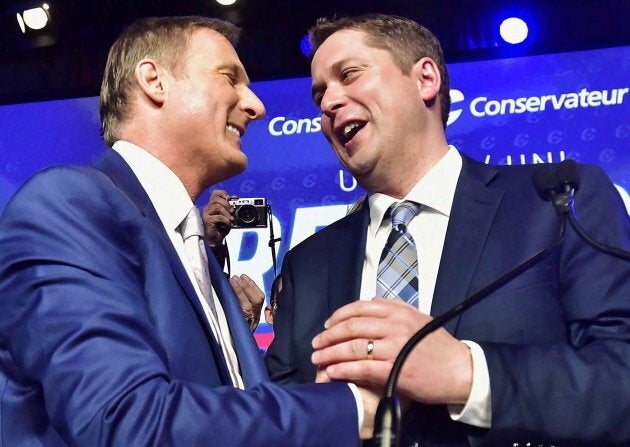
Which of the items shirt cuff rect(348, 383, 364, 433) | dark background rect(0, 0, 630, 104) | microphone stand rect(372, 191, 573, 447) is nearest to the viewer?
microphone stand rect(372, 191, 573, 447)

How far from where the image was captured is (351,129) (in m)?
2.74

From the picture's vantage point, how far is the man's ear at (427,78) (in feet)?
9.24

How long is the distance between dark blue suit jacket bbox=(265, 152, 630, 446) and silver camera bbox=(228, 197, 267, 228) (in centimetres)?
173

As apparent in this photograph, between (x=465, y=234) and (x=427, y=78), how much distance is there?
0.67 metres

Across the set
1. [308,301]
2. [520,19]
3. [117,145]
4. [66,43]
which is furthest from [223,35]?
[66,43]

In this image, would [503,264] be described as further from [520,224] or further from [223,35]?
[223,35]

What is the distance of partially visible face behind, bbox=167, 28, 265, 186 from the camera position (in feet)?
8.22

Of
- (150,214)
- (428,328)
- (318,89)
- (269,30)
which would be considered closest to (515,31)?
(269,30)

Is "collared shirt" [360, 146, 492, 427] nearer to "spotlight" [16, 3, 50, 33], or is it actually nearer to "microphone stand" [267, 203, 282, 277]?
"microphone stand" [267, 203, 282, 277]

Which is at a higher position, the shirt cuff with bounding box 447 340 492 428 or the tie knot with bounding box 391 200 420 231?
the tie knot with bounding box 391 200 420 231

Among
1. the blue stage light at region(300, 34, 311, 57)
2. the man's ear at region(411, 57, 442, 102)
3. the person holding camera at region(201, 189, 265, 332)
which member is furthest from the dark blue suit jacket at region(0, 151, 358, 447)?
the blue stage light at region(300, 34, 311, 57)

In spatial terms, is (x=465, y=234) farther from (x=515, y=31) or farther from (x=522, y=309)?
(x=515, y=31)

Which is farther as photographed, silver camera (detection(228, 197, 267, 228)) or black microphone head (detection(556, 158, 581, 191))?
silver camera (detection(228, 197, 267, 228))

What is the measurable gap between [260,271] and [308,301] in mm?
2141
